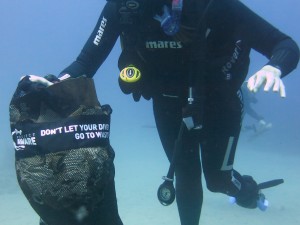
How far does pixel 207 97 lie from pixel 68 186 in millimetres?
2292

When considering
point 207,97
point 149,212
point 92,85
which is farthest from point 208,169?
point 149,212

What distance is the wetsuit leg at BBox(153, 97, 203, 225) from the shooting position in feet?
13.3

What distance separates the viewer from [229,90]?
148 inches

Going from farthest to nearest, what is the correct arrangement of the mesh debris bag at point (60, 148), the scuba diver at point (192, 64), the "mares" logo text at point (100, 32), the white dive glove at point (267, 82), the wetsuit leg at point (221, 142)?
the wetsuit leg at point (221, 142)
the "mares" logo text at point (100, 32)
the scuba diver at point (192, 64)
the white dive glove at point (267, 82)
the mesh debris bag at point (60, 148)

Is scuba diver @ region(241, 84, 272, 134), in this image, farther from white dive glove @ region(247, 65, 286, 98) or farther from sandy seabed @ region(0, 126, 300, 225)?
white dive glove @ region(247, 65, 286, 98)

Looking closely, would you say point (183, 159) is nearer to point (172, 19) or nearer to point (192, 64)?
point (192, 64)

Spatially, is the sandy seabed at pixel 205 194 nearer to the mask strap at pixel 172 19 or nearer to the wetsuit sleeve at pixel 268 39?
the wetsuit sleeve at pixel 268 39

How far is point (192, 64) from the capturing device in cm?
334

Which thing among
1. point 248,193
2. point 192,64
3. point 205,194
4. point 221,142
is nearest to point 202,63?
point 192,64

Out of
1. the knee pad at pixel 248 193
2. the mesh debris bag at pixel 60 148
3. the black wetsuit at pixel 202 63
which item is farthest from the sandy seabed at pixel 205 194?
the mesh debris bag at pixel 60 148

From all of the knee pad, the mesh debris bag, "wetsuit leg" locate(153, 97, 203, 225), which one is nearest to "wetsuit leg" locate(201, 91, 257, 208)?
the knee pad

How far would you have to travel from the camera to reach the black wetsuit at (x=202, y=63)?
3.34 m

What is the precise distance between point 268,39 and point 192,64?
711 mm

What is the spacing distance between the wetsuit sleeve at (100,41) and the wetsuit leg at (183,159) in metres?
0.84
